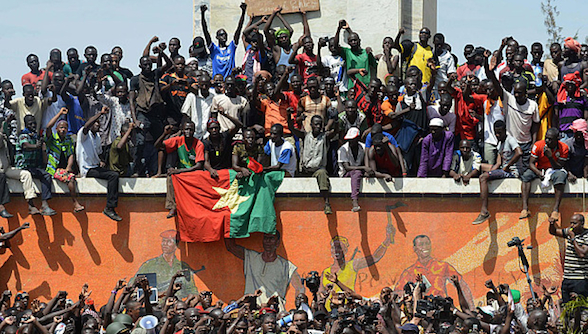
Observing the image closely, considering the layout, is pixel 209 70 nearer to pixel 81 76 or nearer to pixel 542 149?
pixel 81 76

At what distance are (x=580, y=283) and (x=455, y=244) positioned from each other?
7.62ft

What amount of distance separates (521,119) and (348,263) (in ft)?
12.2

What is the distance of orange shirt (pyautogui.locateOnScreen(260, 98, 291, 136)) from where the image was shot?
19.0 meters

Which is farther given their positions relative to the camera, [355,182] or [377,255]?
[377,255]

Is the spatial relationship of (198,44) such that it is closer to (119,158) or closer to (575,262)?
(119,158)

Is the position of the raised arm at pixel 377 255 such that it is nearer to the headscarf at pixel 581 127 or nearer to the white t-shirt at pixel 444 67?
the headscarf at pixel 581 127

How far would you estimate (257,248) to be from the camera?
1856cm

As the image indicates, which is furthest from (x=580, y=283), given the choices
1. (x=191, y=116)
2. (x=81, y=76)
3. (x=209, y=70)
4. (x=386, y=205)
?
(x=81, y=76)

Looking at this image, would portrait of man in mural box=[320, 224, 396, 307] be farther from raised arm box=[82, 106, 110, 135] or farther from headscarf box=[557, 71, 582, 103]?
raised arm box=[82, 106, 110, 135]

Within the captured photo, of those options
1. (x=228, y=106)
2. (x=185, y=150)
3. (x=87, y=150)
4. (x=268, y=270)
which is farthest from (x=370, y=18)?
(x=87, y=150)

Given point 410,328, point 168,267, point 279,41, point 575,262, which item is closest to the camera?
point 410,328

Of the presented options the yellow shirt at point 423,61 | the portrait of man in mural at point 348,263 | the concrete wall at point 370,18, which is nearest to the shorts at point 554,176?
the portrait of man in mural at point 348,263

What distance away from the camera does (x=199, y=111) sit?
19.4 meters

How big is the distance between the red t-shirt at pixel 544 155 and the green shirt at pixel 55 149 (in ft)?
25.7
